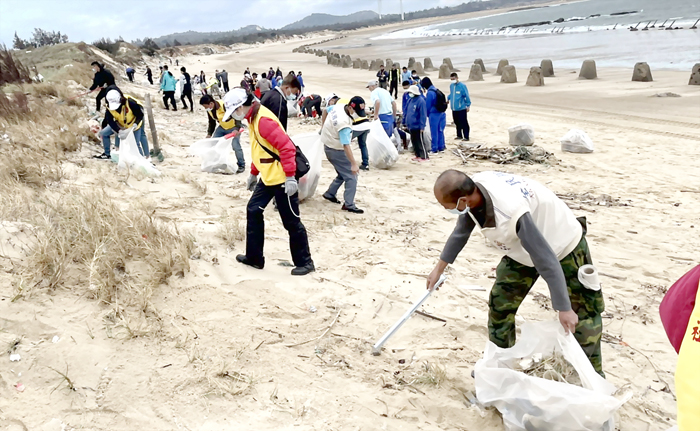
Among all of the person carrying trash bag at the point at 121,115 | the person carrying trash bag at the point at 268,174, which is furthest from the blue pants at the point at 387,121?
the person carrying trash bag at the point at 268,174

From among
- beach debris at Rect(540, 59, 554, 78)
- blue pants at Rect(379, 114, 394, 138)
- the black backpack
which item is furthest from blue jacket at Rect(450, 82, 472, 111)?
beach debris at Rect(540, 59, 554, 78)

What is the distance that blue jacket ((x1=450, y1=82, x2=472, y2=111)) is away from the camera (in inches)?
389

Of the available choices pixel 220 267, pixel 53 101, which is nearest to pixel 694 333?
pixel 220 267

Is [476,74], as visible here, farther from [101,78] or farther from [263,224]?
[263,224]

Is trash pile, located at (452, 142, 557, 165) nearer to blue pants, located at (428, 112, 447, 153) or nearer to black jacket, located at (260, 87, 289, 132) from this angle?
blue pants, located at (428, 112, 447, 153)

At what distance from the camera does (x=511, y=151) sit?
8.77 metres

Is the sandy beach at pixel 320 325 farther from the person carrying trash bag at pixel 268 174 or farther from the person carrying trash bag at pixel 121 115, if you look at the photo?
the person carrying trash bag at pixel 121 115

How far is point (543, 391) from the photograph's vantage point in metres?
2.37

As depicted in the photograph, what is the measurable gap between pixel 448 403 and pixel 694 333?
1.74 m

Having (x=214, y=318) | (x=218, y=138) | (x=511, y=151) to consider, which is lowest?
(x=511, y=151)

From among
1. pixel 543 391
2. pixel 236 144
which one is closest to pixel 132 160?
pixel 236 144

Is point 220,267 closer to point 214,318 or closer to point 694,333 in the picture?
point 214,318

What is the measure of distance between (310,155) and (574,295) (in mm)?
3829

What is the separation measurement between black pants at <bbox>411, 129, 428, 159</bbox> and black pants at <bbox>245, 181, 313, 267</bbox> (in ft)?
16.5
